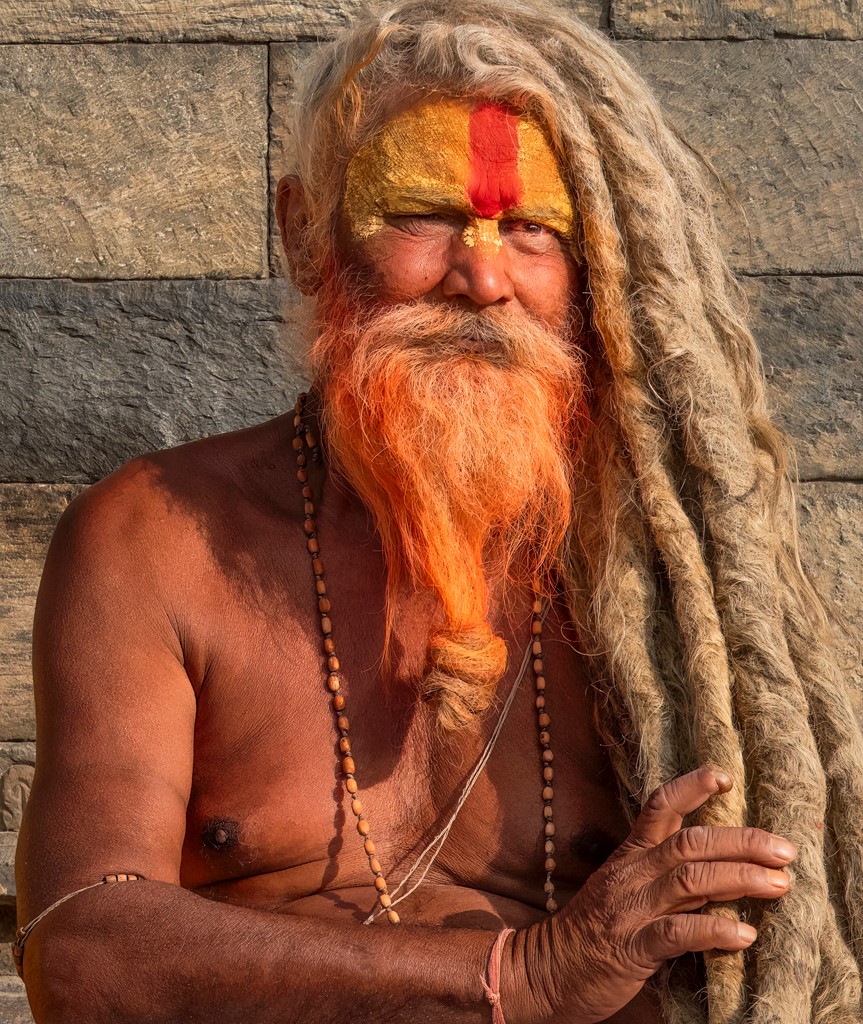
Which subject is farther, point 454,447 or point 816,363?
point 816,363

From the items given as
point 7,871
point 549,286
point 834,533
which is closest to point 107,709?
point 549,286

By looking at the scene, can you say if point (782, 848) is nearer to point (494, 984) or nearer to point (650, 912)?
point (650, 912)

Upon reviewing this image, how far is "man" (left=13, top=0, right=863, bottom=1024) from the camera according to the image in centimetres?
230

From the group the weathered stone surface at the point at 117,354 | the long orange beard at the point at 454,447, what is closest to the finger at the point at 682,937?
the long orange beard at the point at 454,447

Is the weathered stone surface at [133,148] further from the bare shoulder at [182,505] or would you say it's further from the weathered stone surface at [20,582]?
the bare shoulder at [182,505]

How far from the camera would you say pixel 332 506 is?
2.71 meters

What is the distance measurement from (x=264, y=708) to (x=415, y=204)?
1.00m

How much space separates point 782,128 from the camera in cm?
359

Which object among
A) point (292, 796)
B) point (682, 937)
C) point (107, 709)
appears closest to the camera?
point (682, 937)

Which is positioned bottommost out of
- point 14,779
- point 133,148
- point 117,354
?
point 14,779

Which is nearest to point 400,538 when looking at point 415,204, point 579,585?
point 579,585

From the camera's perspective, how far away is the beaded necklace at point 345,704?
2.48m

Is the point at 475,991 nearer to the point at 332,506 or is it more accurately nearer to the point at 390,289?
the point at 332,506

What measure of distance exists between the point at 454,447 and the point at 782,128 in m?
1.68
